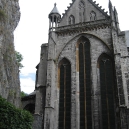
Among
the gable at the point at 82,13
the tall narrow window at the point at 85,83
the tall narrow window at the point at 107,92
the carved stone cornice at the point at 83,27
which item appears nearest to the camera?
the tall narrow window at the point at 107,92

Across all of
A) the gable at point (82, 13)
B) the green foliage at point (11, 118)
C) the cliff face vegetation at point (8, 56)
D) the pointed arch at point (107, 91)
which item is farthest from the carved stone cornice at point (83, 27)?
the green foliage at point (11, 118)

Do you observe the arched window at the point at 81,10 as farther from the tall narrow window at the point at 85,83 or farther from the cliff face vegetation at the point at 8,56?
the cliff face vegetation at the point at 8,56

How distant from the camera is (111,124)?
18.9 metres

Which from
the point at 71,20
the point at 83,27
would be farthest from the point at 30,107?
the point at 71,20

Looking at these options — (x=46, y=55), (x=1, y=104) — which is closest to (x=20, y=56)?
(x=46, y=55)

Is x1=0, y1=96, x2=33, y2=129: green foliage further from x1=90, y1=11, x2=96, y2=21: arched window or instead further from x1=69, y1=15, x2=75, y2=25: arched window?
x1=90, y1=11, x2=96, y2=21: arched window

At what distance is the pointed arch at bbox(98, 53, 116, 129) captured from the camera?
19078 millimetres

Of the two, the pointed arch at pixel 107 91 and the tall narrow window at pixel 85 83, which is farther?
the tall narrow window at pixel 85 83

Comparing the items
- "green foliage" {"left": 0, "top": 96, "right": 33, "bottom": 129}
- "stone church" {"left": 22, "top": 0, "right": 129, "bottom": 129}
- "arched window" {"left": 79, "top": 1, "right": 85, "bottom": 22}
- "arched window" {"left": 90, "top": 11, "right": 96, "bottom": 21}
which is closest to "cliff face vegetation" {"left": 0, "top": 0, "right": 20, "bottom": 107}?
"stone church" {"left": 22, "top": 0, "right": 129, "bottom": 129}

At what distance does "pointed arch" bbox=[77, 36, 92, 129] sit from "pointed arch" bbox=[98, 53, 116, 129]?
A: 4.16ft

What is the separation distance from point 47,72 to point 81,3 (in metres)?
10.9

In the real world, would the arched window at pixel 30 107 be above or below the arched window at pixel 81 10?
below

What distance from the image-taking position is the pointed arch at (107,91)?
19078mm

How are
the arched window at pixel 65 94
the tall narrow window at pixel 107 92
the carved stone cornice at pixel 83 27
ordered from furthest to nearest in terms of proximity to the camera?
the carved stone cornice at pixel 83 27 < the arched window at pixel 65 94 < the tall narrow window at pixel 107 92
